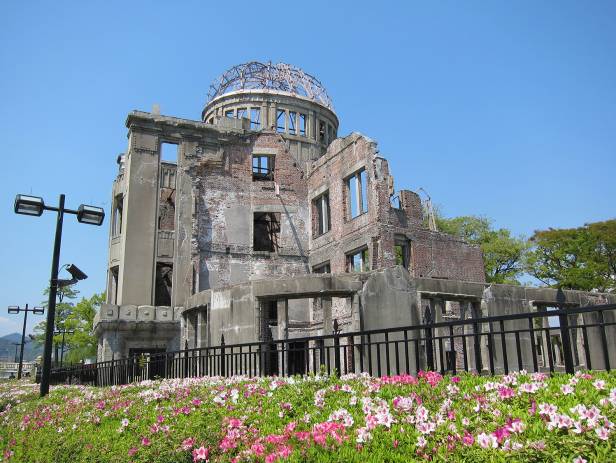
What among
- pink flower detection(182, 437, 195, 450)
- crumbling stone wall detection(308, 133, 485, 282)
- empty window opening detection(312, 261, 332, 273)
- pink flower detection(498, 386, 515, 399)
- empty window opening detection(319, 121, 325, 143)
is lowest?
pink flower detection(182, 437, 195, 450)

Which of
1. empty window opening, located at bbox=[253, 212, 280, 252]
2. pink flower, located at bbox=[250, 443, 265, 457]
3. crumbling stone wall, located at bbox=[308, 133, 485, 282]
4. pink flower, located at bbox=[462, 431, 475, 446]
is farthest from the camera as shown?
empty window opening, located at bbox=[253, 212, 280, 252]

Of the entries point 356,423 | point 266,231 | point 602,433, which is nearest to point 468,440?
point 602,433

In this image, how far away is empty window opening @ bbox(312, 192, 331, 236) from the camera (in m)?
31.3

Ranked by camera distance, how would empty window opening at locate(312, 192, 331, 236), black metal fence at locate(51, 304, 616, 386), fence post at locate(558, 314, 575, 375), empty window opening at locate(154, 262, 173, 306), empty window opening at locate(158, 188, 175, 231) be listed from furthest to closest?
empty window opening at locate(158, 188, 175, 231), empty window opening at locate(312, 192, 331, 236), empty window opening at locate(154, 262, 173, 306), black metal fence at locate(51, 304, 616, 386), fence post at locate(558, 314, 575, 375)

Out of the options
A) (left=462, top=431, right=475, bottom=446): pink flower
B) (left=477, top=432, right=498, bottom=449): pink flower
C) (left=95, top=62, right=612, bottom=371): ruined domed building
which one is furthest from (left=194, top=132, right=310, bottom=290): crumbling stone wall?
(left=477, top=432, right=498, bottom=449): pink flower

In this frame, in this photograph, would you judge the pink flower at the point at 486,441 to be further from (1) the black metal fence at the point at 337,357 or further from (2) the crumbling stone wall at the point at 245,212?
(2) the crumbling stone wall at the point at 245,212

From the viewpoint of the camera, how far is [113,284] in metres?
29.8

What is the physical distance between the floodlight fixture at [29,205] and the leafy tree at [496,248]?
36.6 metres

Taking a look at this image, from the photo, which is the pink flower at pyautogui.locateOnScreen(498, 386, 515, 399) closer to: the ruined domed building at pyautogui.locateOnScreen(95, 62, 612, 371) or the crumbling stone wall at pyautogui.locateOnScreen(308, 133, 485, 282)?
the ruined domed building at pyautogui.locateOnScreen(95, 62, 612, 371)

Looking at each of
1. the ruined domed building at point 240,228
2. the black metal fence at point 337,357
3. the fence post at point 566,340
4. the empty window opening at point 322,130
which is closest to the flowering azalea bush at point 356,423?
the fence post at point 566,340

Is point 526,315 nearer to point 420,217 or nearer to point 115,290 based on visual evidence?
point 420,217

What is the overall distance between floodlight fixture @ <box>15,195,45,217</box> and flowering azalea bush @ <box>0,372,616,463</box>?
5998mm

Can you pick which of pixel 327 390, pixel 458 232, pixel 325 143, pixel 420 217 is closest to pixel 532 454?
pixel 327 390

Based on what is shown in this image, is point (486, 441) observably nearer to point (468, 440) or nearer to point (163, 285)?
point (468, 440)
